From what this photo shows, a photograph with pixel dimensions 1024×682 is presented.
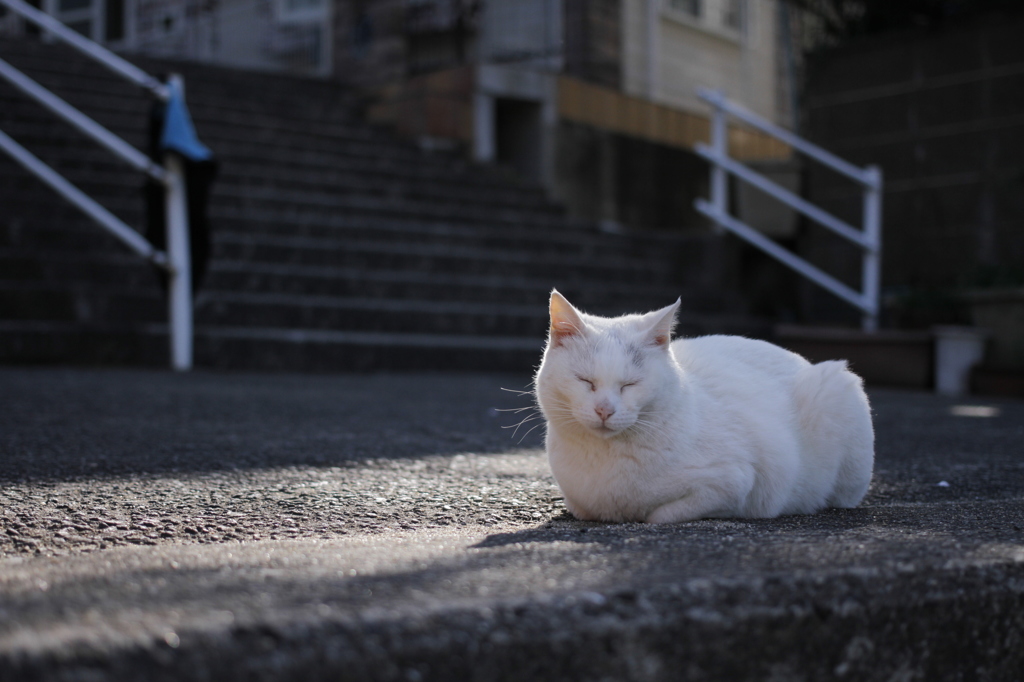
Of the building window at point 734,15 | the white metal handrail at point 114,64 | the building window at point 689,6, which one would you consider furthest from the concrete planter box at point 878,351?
the building window at point 734,15

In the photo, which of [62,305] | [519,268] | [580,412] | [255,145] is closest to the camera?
[580,412]

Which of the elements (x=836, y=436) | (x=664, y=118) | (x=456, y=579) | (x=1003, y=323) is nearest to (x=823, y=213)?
(x=1003, y=323)

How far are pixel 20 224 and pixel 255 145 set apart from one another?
237cm

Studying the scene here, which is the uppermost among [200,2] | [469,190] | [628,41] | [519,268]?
[200,2]

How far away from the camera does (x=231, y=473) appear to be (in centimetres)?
235

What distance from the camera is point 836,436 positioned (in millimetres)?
2094

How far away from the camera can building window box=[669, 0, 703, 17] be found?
11166 mm

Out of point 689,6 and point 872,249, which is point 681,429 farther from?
point 689,6

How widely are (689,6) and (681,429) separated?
10.7m

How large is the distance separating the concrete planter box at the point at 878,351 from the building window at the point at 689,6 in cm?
677

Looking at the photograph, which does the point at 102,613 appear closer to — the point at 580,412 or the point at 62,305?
the point at 580,412

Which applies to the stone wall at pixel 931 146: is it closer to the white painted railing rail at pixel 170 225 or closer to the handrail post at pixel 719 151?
the handrail post at pixel 719 151

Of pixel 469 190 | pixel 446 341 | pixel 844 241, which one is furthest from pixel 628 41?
pixel 446 341

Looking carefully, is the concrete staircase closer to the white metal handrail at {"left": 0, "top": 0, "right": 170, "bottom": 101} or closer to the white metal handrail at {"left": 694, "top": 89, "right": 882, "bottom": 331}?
the white metal handrail at {"left": 694, "top": 89, "right": 882, "bottom": 331}
